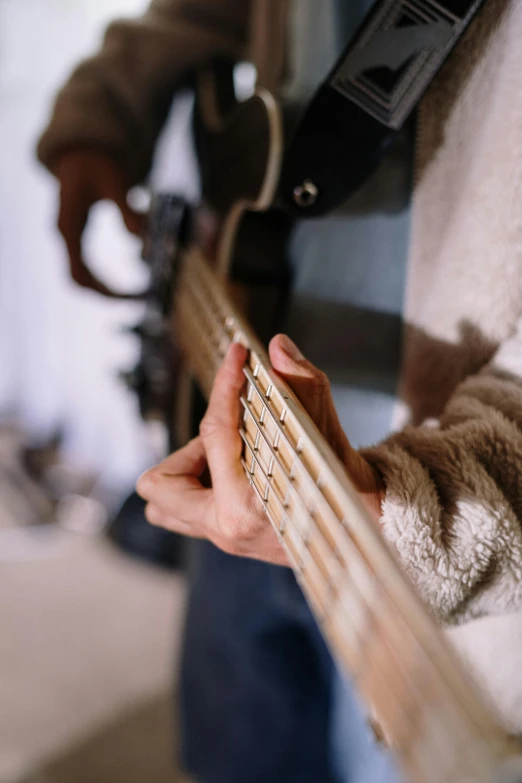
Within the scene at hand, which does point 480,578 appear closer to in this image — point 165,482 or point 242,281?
point 165,482

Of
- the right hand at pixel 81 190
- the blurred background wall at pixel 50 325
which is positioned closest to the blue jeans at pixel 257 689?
the right hand at pixel 81 190

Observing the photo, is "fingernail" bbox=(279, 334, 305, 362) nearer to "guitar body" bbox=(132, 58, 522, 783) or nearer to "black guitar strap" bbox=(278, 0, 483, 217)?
"guitar body" bbox=(132, 58, 522, 783)

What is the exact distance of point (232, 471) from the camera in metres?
0.31

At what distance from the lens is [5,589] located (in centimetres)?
124

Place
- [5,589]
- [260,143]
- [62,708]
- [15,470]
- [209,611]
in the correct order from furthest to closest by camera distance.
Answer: [15,470] → [5,589] → [62,708] → [209,611] → [260,143]

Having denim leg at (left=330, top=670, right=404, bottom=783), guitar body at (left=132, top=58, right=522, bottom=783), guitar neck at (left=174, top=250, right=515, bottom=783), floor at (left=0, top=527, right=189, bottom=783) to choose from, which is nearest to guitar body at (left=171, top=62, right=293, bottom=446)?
guitar body at (left=132, top=58, right=522, bottom=783)

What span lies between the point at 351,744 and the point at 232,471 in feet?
1.46

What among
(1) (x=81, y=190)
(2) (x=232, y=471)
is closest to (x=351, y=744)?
(2) (x=232, y=471)

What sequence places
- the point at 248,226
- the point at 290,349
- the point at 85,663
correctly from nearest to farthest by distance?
1. the point at 290,349
2. the point at 248,226
3. the point at 85,663

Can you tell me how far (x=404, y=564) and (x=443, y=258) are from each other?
0.18 m

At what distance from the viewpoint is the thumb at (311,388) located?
0.92ft

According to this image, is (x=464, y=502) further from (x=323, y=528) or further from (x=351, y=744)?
(x=351, y=744)

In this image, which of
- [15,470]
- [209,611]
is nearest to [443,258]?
[209,611]

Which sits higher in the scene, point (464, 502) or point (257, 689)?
point (464, 502)
